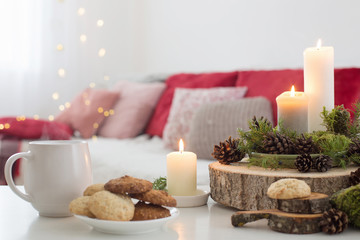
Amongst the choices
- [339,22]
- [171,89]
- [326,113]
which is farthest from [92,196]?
[171,89]

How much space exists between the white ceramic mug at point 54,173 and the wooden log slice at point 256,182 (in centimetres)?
25

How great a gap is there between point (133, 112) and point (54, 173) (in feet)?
7.11

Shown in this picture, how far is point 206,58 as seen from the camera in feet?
10.8

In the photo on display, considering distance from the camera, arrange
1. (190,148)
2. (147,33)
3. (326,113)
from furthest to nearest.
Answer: (147,33)
(190,148)
(326,113)

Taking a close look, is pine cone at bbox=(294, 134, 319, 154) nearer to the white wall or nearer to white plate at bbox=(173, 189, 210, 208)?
white plate at bbox=(173, 189, 210, 208)

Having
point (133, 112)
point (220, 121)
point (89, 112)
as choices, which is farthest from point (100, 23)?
point (220, 121)

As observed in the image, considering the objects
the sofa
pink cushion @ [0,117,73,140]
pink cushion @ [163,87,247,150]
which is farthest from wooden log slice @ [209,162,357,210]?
pink cushion @ [0,117,73,140]

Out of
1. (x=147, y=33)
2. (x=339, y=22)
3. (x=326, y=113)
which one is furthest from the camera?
(x=147, y=33)

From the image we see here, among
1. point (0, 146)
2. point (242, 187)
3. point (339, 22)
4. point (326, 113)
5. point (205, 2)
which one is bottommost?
point (0, 146)

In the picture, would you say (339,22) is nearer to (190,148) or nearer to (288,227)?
(190,148)

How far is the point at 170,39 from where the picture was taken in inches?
146

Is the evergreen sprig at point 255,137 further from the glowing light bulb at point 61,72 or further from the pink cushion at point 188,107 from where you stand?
the glowing light bulb at point 61,72

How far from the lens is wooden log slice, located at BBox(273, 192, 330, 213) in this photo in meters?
0.73

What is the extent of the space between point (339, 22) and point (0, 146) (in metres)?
1.76
